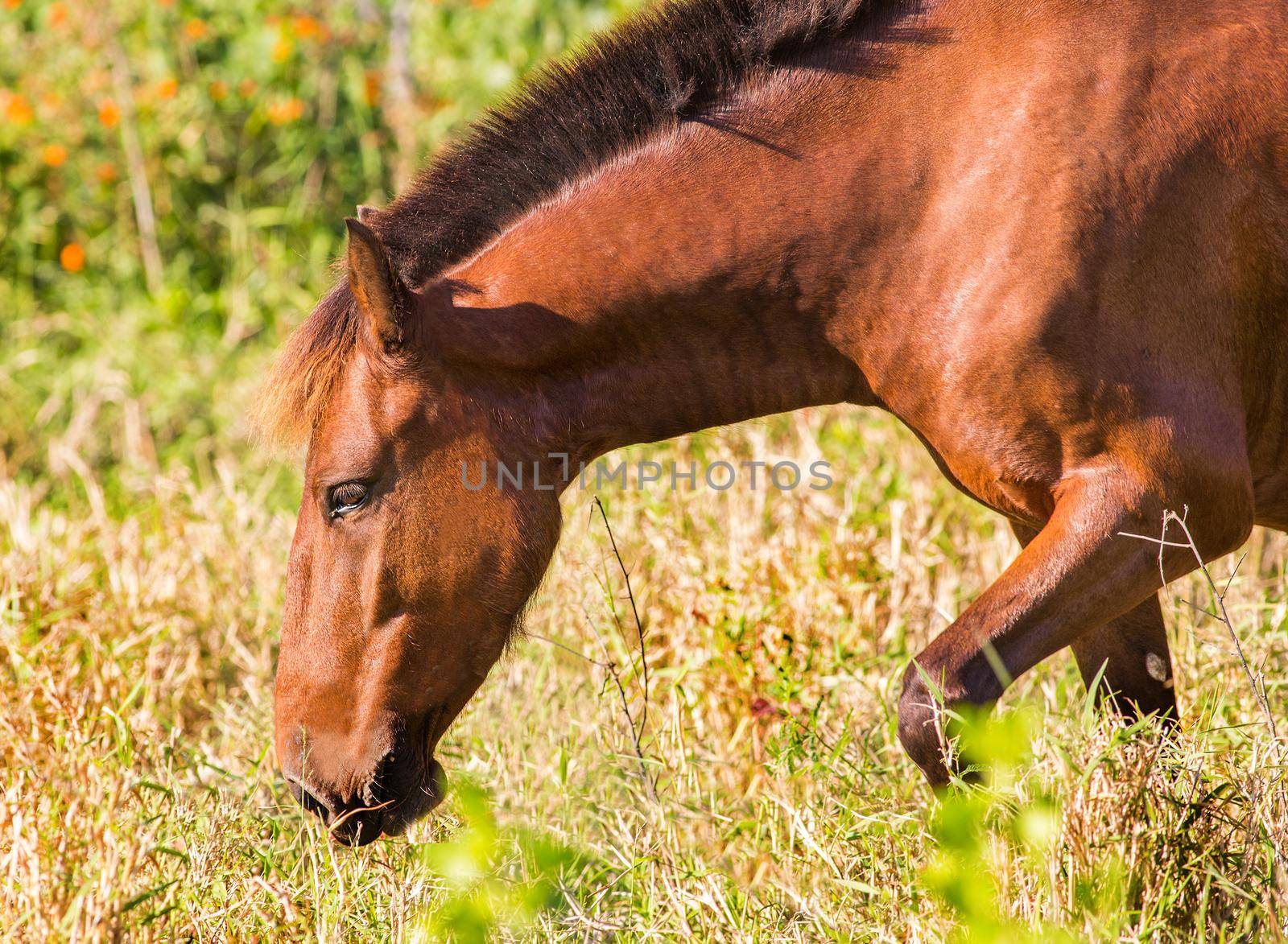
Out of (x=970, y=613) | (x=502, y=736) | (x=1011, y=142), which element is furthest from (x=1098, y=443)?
(x=502, y=736)

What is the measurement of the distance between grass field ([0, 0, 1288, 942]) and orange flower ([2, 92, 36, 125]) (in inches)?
29.7

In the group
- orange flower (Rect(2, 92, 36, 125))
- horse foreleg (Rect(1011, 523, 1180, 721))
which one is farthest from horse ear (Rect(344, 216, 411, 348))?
orange flower (Rect(2, 92, 36, 125))

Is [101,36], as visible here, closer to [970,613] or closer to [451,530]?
[451,530]

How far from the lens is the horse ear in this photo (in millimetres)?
2506

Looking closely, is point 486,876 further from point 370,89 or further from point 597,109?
point 370,89

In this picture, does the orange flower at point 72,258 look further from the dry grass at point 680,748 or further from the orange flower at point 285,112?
the dry grass at point 680,748

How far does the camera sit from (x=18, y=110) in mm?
6535

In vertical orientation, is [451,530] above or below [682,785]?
above

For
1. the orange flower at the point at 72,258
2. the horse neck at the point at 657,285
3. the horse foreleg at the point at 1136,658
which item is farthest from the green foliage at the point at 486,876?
the orange flower at the point at 72,258

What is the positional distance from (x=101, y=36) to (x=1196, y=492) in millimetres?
6225

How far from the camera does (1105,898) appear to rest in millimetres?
2332

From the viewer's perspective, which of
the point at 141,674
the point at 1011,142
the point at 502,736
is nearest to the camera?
the point at 1011,142

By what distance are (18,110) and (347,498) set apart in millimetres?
4918

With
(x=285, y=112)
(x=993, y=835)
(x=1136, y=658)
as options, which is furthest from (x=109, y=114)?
(x=993, y=835)
